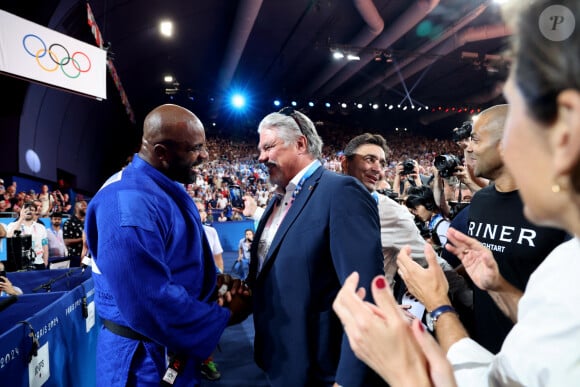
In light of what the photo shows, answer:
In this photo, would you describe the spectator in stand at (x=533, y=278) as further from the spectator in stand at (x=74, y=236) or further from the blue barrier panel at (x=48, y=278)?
the spectator in stand at (x=74, y=236)

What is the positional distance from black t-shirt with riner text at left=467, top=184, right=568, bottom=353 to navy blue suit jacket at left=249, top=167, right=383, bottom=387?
29.6 inches

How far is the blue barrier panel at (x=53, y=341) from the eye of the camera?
1.77 m

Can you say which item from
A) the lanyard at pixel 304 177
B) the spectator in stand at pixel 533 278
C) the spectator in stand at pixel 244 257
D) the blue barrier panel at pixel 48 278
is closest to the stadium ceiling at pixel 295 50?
the blue barrier panel at pixel 48 278

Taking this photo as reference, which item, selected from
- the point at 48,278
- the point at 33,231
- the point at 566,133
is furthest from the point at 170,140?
the point at 33,231

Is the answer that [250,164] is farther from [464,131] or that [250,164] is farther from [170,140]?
[170,140]

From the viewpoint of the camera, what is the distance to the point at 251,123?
24953mm

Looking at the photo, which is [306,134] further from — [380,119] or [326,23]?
[380,119]

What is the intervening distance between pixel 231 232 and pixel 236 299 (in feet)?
34.6

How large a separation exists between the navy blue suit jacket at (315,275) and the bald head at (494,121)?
881 millimetres

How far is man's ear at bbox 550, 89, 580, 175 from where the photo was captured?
439 millimetres

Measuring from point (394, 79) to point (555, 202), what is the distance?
2099 cm

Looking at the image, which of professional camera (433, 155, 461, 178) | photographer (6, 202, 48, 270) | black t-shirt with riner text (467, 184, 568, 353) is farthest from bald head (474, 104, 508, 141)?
photographer (6, 202, 48, 270)

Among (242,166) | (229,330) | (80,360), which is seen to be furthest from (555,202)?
(242,166)

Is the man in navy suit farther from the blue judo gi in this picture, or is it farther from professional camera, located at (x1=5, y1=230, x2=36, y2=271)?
professional camera, located at (x1=5, y1=230, x2=36, y2=271)
